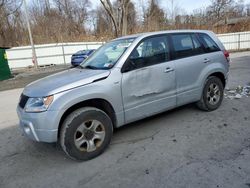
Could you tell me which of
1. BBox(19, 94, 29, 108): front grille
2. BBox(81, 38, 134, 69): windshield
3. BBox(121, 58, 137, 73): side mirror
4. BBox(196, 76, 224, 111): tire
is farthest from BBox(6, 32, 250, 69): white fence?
BBox(121, 58, 137, 73): side mirror

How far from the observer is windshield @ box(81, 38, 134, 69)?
4054mm

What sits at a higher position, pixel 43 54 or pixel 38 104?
pixel 38 104

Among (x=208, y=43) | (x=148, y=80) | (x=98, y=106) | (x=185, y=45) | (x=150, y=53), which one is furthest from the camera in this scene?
(x=208, y=43)

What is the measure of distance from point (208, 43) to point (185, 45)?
2.32ft

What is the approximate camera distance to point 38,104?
338 centimetres

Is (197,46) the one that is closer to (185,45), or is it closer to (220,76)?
(185,45)

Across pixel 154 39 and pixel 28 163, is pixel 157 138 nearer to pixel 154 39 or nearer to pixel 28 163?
pixel 154 39

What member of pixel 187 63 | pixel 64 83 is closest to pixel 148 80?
pixel 187 63

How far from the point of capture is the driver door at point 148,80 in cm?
392

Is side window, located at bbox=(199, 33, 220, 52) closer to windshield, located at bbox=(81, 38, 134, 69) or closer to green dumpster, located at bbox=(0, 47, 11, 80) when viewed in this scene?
windshield, located at bbox=(81, 38, 134, 69)

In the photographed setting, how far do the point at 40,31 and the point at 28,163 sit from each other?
112 feet

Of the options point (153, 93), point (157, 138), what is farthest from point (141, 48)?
point (157, 138)

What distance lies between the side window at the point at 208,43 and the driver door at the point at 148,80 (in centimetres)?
109

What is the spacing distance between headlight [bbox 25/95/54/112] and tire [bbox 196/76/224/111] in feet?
10.6
